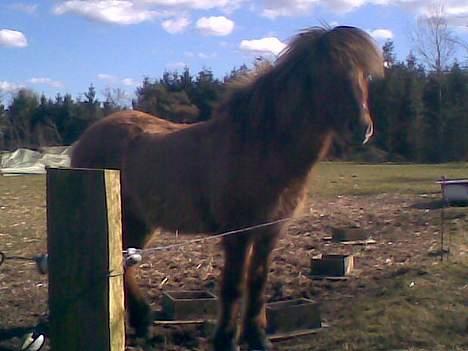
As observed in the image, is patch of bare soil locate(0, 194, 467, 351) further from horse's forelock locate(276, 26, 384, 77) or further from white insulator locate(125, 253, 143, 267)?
white insulator locate(125, 253, 143, 267)

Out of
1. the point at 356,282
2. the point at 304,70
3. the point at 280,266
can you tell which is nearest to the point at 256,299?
the point at 304,70

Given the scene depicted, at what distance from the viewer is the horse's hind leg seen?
230 inches

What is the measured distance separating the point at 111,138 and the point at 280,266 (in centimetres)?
259

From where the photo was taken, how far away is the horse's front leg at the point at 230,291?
16.9 feet

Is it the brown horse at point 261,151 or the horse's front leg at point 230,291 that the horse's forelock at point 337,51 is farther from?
the horse's front leg at point 230,291

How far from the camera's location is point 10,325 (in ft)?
19.8

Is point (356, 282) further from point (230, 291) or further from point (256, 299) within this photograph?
point (230, 291)

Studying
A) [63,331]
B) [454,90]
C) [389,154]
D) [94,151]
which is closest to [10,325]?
[94,151]

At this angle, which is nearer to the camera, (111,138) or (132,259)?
(132,259)

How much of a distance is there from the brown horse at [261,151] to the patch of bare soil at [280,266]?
25.3 inches

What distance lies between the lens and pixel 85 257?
2549 mm

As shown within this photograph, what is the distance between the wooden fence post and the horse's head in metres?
2.72

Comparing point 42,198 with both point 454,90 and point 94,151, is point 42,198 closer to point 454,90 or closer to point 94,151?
point 94,151

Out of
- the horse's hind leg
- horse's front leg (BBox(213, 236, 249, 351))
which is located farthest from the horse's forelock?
the horse's hind leg
